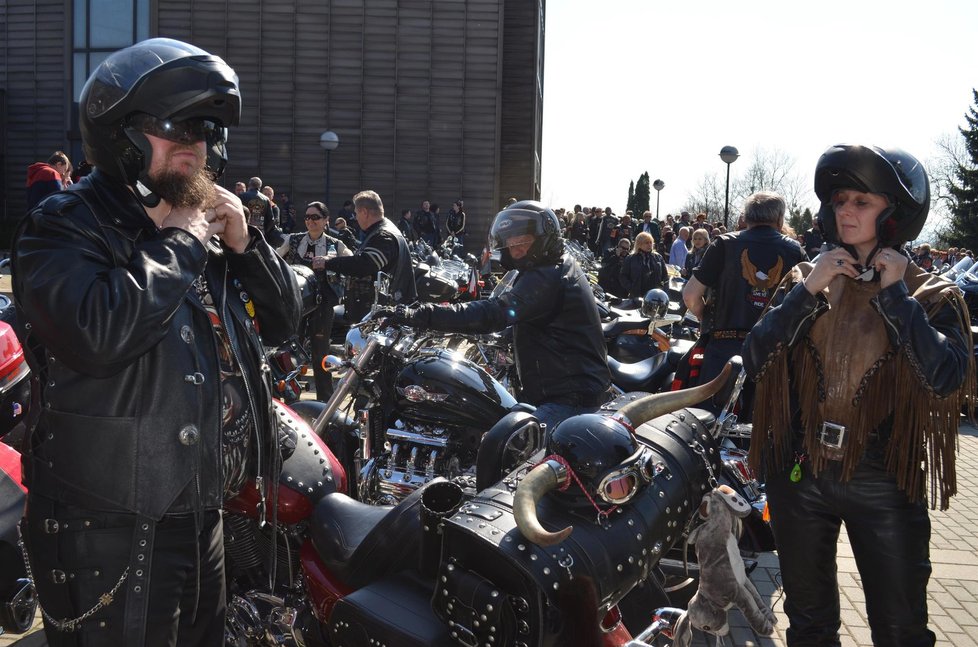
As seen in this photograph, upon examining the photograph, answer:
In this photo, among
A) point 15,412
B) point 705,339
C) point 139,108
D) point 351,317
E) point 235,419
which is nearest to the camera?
point 139,108

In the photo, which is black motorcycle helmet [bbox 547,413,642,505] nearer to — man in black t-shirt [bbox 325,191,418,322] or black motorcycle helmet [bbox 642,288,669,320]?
man in black t-shirt [bbox 325,191,418,322]

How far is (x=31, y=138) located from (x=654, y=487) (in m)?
29.4

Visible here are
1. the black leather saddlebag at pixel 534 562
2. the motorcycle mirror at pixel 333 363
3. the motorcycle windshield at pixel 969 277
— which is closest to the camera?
the black leather saddlebag at pixel 534 562

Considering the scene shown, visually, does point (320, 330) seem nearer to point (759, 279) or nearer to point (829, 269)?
point (759, 279)

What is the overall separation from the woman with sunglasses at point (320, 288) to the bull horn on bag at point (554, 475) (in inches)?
208

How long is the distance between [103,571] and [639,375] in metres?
4.48

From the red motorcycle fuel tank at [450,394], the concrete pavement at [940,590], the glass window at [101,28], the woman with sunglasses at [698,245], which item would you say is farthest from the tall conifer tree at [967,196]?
the red motorcycle fuel tank at [450,394]

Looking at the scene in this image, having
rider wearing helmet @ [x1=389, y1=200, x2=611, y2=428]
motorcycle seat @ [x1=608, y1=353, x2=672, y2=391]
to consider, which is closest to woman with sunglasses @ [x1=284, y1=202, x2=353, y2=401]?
motorcycle seat @ [x1=608, y1=353, x2=672, y2=391]

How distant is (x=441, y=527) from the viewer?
212cm

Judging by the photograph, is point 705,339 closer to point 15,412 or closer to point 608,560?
point 608,560

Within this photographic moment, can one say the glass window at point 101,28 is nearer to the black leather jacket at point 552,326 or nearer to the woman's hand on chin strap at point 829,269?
the black leather jacket at point 552,326

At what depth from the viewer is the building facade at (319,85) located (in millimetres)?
25906

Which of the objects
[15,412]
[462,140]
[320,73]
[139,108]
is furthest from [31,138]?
[139,108]

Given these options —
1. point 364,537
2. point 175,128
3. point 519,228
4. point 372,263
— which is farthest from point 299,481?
point 372,263
